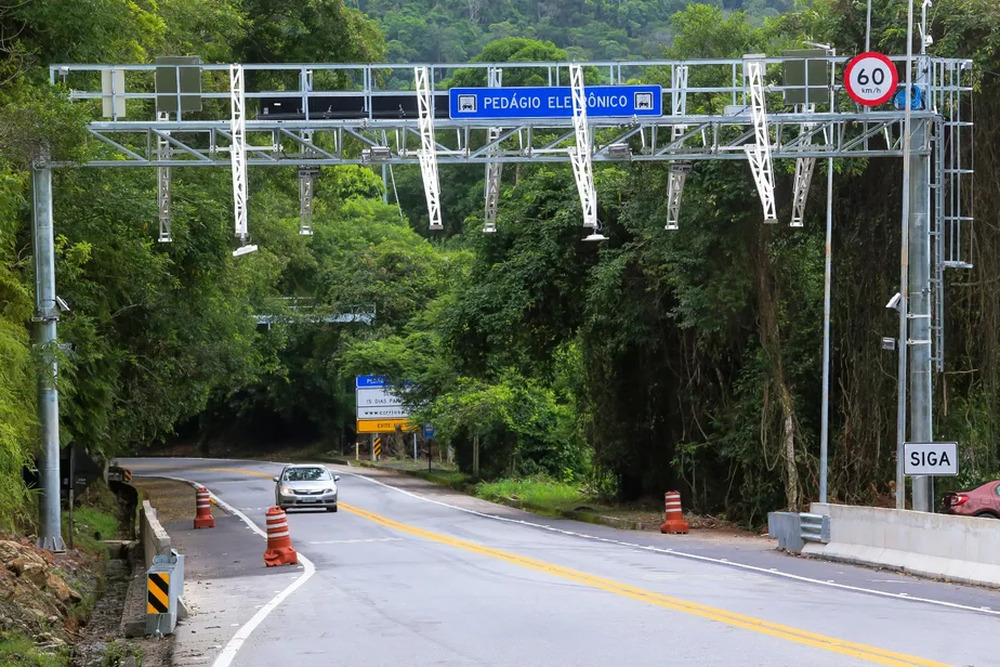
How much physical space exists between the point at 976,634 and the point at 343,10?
30628 mm

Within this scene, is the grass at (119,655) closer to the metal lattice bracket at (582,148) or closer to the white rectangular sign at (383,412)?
the metal lattice bracket at (582,148)

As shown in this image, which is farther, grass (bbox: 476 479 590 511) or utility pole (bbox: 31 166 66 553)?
grass (bbox: 476 479 590 511)

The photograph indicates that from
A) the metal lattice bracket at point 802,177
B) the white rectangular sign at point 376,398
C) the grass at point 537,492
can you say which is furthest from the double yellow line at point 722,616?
the white rectangular sign at point 376,398

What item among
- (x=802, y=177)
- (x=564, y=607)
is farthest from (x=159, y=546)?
(x=802, y=177)

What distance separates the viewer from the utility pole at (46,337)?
23.2m

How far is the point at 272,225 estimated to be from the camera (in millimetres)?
48562

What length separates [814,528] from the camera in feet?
82.7

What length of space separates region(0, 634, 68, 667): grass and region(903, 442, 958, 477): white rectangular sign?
Answer: 45.8ft

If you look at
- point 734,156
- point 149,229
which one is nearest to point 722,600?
point 734,156

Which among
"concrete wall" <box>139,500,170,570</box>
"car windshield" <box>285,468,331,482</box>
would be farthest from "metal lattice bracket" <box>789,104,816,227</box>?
"car windshield" <box>285,468,331,482</box>

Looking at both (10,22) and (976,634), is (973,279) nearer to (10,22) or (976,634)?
(976,634)

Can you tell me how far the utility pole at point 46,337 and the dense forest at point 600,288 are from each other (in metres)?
0.35

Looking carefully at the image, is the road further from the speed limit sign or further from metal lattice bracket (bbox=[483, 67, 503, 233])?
the speed limit sign

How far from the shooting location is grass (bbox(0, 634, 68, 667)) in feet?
45.4
